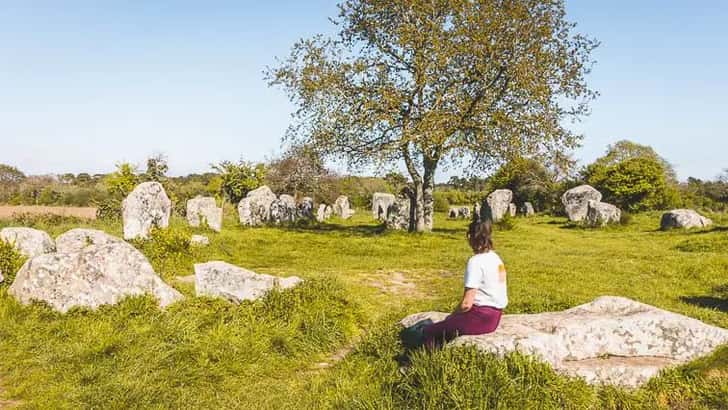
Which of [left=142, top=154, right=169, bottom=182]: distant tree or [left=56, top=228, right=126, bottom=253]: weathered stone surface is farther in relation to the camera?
[left=142, top=154, right=169, bottom=182]: distant tree

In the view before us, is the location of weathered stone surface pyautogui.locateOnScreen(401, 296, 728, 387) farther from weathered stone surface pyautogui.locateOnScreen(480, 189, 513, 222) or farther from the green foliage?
weathered stone surface pyautogui.locateOnScreen(480, 189, 513, 222)

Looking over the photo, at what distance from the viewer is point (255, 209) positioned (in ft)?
94.2

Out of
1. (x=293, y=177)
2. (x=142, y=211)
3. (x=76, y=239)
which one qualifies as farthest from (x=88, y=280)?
(x=293, y=177)

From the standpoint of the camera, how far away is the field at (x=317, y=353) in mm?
5578

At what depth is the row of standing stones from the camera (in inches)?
235

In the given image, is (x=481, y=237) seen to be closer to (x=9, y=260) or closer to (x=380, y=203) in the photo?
(x=9, y=260)

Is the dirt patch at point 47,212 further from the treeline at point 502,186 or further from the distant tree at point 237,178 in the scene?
the distant tree at point 237,178

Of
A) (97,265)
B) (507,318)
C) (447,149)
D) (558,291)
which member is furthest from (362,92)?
(507,318)

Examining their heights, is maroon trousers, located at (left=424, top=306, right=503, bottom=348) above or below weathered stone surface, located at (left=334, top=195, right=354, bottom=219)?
below

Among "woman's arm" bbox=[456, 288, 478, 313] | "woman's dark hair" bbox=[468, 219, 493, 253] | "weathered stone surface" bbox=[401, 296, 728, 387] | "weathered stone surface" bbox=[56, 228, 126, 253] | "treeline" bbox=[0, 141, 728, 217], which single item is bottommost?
"weathered stone surface" bbox=[401, 296, 728, 387]

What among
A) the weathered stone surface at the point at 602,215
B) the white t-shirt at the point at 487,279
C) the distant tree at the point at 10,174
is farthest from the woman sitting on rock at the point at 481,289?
the distant tree at the point at 10,174

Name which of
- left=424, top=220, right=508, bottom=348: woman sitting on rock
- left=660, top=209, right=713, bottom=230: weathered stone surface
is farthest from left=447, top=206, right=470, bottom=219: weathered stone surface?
left=424, top=220, right=508, bottom=348: woman sitting on rock

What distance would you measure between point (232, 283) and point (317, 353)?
2.63 meters

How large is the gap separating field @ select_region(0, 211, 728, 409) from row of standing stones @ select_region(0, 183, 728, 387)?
0.81 feet
